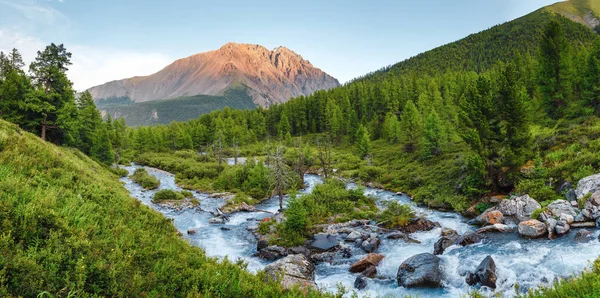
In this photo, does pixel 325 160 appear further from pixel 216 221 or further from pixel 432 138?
pixel 216 221

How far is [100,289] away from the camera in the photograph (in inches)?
260

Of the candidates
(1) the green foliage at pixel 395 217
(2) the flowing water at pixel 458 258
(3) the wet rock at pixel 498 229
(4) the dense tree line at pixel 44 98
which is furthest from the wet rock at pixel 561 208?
(4) the dense tree line at pixel 44 98

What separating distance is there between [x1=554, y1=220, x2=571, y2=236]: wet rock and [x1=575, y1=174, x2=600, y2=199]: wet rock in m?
4.38

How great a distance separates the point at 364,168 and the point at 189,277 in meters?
50.3

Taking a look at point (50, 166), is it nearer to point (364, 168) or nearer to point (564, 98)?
point (364, 168)

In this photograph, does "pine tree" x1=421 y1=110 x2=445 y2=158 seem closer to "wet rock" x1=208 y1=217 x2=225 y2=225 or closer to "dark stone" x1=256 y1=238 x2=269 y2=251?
"wet rock" x1=208 y1=217 x2=225 y2=225

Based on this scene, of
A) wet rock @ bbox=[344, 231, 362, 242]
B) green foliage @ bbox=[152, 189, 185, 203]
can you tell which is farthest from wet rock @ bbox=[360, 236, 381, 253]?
green foliage @ bbox=[152, 189, 185, 203]

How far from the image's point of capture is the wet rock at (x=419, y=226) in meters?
26.8

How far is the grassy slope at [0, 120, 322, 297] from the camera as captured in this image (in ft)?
20.7

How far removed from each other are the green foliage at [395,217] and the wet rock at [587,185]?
12398mm

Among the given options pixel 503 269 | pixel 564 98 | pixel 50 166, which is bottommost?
pixel 503 269

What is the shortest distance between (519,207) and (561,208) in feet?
9.14

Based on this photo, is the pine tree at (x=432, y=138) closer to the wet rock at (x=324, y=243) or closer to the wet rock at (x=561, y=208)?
the wet rock at (x=561, y=208)

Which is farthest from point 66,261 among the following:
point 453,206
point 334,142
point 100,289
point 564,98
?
point 334,142
